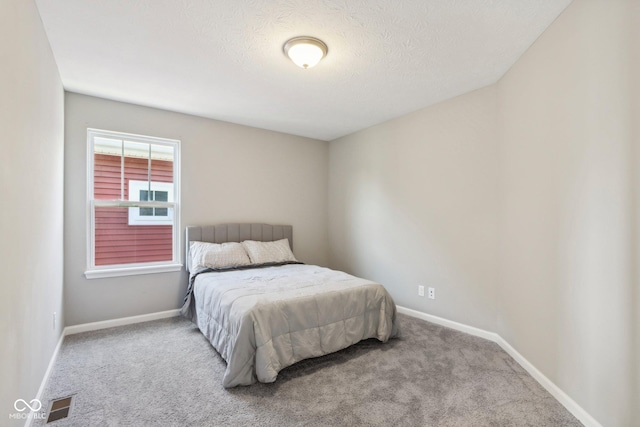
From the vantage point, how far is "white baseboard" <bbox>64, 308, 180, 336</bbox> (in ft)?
9.66

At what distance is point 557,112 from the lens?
6.27ft

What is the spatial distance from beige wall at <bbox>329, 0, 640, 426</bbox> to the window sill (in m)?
2.59

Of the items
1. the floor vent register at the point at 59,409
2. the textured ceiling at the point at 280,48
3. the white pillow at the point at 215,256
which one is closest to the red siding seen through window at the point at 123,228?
the white pillow at the point at 215,256

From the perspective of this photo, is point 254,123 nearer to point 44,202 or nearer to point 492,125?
point 44,202

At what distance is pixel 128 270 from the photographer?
322cm

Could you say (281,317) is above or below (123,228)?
below

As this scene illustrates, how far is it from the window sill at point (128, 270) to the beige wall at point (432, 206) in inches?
96.5

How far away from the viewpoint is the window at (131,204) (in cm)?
317

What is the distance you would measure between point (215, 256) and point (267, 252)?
2.16 ft

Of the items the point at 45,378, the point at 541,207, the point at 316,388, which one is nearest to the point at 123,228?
the point at 45,378

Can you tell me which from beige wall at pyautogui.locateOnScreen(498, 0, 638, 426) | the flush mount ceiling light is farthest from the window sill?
beige wall at pyautogui.locateOnScreen(498, 0, 638, 426)

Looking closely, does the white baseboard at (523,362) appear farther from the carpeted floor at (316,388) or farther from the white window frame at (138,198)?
the white window frame at (138,198)

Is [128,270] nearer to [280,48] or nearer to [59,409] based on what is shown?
[59,409]

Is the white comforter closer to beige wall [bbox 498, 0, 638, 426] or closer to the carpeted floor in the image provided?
the carpeted floor
